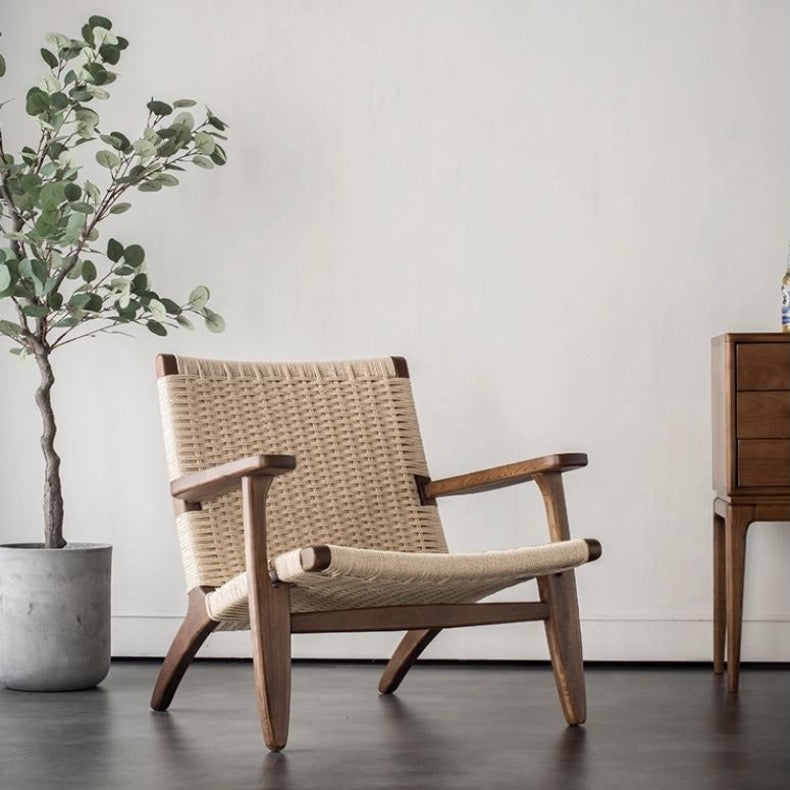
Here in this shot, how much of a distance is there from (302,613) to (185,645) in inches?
18.0

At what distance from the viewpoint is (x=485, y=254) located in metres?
3.63

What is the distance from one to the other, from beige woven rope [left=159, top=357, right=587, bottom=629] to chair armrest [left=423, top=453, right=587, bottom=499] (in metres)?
0.10

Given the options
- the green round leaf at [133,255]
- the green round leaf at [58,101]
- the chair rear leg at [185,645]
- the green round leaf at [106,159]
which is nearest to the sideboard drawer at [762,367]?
the chair rear leg at [185,645]

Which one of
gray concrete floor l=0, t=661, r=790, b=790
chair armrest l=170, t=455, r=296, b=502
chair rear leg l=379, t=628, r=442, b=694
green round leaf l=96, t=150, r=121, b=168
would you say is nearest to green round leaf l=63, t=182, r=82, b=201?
green round leaf l=96, t=150, r=121, b=168

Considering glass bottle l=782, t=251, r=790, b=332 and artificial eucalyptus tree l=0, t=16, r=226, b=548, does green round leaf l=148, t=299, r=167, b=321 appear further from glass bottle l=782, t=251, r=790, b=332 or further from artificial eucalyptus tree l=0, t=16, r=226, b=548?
glass bottle l=782, t=251, r=790, b=332

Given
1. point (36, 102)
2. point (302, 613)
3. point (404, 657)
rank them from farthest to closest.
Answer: point (36, 102) < point (404, 657) < point (302, 613)

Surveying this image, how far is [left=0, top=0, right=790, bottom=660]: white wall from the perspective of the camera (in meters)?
3.57

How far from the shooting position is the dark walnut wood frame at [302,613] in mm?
2277

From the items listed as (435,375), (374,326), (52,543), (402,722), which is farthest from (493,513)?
(52,543)

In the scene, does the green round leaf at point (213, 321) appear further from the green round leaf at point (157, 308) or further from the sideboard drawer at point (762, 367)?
the sideboard drawer at point (762, 367)

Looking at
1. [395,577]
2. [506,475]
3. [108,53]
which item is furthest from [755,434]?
[108,53]

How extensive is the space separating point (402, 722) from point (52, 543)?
113cm

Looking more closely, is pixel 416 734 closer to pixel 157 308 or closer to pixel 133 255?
pixel 157 308

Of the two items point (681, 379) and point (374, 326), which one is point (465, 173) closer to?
point (374, 326)
